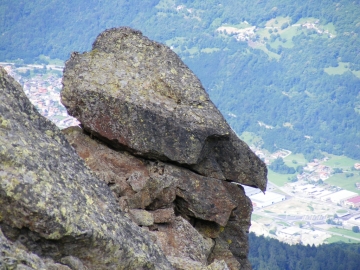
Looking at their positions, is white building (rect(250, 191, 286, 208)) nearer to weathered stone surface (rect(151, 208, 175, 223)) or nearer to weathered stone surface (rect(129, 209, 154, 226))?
weathered stone surface (rect(151, 208, 175, 223))

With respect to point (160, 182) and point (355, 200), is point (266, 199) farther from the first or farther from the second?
point (160, 182)

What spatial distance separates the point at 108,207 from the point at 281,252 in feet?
250

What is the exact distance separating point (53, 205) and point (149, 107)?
8.90 m

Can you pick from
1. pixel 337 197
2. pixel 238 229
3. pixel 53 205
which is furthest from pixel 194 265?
pixel 337 197

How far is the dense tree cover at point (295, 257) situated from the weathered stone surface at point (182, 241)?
201 ft

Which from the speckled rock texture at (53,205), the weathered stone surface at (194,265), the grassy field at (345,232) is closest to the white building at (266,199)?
the grassy field at (345,232)

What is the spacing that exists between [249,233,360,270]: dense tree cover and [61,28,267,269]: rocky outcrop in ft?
195

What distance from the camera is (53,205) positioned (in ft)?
37.0

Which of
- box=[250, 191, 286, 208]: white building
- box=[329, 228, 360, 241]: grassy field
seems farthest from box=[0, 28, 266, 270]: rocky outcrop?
box=[250, 191, 286, 208]: white building

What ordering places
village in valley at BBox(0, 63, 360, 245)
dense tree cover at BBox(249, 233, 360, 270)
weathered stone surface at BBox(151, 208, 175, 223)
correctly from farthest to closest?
village in valley at BBox(0, 63, 360, 245), dense tree cover at BBox(249, 233, 360, 270), weathered stone surface at BBox(151, 208, 175, 223)

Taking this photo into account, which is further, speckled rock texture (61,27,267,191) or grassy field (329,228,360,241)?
grassy field (329,228,360,241)

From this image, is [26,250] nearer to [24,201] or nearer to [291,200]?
[24,201]

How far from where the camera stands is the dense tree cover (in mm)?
80438

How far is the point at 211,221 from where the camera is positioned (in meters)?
20.9
